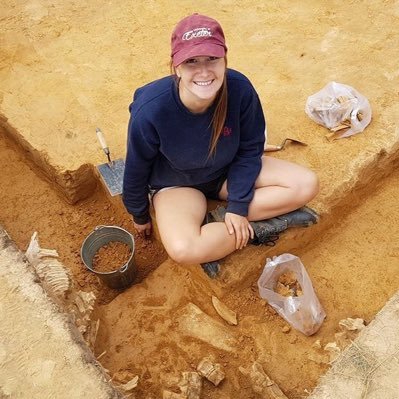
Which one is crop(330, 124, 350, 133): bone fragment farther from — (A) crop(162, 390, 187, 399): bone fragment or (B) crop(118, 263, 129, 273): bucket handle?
(A) crop(162, 390, 187, 399): bone fragment

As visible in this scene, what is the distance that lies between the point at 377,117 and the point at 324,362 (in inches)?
61.3

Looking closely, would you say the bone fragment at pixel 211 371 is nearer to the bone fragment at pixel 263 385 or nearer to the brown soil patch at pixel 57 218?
the bone fragment at pixel 263 385

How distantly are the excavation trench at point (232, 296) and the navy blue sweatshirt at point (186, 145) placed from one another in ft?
1.39

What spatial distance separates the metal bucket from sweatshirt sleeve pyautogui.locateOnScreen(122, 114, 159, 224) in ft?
0.61

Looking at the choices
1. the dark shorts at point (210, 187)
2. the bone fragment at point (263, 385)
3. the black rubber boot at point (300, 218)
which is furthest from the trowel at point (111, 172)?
the bone fragment at point (263, 385)

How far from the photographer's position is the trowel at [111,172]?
8.90 ft

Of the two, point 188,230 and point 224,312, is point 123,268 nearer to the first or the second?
point 188,230

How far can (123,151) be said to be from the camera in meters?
3.02

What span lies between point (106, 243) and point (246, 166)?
3.07 ft

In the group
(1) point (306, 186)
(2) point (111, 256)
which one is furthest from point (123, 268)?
(1) point (306, 186)

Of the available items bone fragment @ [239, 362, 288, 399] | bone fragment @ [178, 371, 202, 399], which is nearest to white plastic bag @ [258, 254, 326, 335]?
bone fragment @ [239, 362, 288, 399]

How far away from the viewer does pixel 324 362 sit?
7.70 feet

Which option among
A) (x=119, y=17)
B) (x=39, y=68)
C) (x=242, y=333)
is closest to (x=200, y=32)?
(x=242, y=333)

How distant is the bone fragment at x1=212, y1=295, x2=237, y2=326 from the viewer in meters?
2.49
